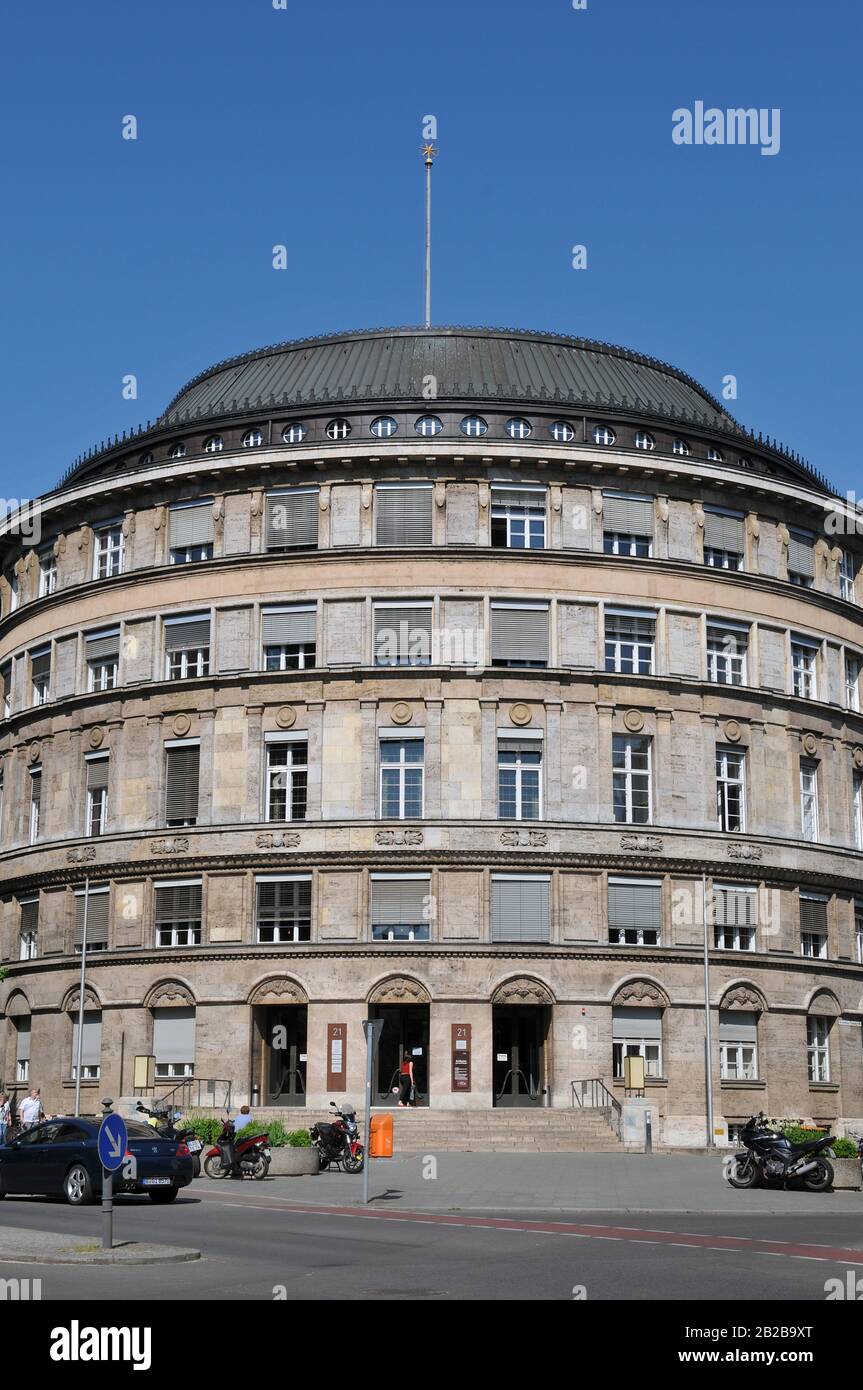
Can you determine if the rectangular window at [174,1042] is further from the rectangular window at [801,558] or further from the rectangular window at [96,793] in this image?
the rectangular window at [801,558]

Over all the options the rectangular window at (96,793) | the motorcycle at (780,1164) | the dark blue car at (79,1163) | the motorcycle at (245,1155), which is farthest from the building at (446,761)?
the dark blue car at (79,1163)

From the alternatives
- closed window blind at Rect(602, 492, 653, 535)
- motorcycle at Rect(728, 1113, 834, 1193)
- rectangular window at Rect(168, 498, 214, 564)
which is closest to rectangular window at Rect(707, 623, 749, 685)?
closed window blind at Rect(602, 492, 653, 535)

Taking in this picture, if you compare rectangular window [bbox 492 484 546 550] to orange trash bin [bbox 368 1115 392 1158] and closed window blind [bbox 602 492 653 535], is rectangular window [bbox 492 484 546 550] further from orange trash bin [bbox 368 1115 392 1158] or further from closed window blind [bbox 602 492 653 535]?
orange trash bin [bbox 368 1115 392 1158]

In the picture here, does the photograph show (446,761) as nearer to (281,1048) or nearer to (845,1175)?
(281,1048)

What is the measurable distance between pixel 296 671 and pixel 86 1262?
39.8m

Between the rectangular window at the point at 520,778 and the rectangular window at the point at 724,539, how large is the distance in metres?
9.77

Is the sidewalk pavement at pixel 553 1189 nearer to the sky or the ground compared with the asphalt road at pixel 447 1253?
nearer to the ground

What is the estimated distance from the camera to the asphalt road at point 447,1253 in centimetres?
1730

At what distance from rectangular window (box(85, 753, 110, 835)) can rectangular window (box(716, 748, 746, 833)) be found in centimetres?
2079

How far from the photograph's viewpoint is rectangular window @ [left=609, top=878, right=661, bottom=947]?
56969 millimetres

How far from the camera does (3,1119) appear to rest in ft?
168

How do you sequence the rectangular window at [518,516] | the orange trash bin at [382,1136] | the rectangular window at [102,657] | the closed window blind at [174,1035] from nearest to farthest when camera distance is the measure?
the orange trash bin at [382,1136], the closed window blind at [174,1035], the rectangular window at [518,516], the rectangular window at [102,657]
